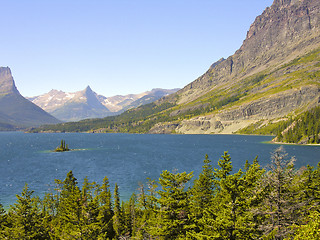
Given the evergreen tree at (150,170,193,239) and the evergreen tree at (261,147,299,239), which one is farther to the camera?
the evergreen tree at (150,170,193,239)

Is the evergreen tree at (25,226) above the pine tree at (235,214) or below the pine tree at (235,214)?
below

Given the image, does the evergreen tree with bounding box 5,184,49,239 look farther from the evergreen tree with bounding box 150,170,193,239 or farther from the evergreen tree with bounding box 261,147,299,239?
the evergreen tree with bounding box 261,147,299,239

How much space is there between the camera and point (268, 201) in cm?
2939

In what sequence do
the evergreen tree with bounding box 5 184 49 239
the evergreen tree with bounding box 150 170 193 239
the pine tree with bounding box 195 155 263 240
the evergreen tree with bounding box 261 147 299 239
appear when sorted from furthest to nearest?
the evergreen tree with bounding box 5 184 49 239
the evergreen tree with bounding box 150 170 193 239
the evergreen tree with bounding box 261 147 299 239
the pine tree with bounding box 195 155 263 240

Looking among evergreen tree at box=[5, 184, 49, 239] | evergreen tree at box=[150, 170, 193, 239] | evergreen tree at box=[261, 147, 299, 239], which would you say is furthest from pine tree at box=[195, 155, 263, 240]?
evergreen tree at box=[5, 184, 49, 239]

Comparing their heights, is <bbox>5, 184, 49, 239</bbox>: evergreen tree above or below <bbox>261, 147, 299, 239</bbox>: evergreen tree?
below

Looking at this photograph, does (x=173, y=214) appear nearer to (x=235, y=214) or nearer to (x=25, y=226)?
(x=235, y=214)

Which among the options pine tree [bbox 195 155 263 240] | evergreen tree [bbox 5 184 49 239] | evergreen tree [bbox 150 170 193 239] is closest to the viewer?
pine tree [bbox 195 155 263 240]

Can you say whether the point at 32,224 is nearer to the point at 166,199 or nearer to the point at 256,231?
the point at 166,199

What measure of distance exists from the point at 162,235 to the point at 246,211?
10.3m

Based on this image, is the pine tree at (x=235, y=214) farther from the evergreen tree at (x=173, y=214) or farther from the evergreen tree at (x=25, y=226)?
the evergreen tree at (x=25, y=226)

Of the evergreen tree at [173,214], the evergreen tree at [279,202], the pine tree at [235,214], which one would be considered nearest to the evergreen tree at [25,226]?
the evergreen tree at [173,214]

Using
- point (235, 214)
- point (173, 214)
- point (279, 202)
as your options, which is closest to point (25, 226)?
point (173, 214)

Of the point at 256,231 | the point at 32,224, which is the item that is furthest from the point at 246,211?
the point at 32,224
